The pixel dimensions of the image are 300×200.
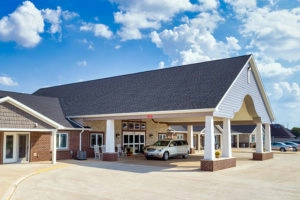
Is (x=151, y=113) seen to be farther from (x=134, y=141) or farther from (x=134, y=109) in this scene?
(x=134, y=141)

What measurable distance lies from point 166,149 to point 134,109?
480 cm

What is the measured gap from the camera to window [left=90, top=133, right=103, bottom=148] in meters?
25.5

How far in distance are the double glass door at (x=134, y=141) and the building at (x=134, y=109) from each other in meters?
0.09

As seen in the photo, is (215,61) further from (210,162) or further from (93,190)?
(93,190)

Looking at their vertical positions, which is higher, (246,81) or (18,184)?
(246,81)

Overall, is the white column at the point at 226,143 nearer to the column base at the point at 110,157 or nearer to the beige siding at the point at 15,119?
the column base at the point at 110,157

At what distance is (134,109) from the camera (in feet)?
69.1

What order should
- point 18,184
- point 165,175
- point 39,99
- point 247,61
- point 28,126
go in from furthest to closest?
point 39,99
point 247,61
point 28,126
point 165,175
point 18,184

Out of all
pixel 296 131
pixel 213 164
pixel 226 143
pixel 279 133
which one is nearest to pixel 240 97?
pixel 226 143

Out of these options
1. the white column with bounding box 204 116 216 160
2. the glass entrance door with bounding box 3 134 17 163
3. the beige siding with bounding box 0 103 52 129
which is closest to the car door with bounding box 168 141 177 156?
the white column with bounding box 204 116 216 160

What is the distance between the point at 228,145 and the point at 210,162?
9.48ft

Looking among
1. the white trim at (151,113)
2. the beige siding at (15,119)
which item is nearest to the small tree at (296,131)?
the white trim at (151,113)

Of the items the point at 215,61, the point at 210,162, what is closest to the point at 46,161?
the point at 210,162

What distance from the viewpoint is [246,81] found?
21.8m
